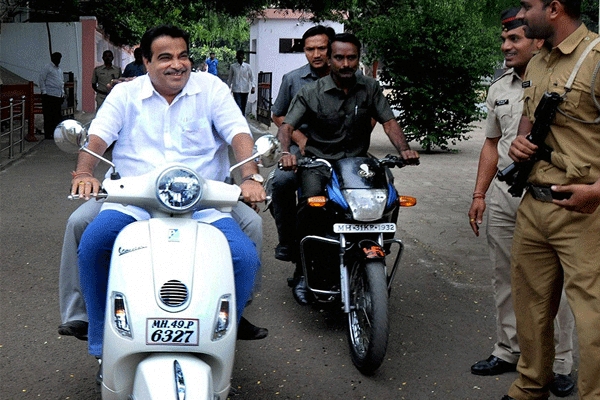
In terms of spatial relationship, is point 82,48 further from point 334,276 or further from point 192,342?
point 192,342

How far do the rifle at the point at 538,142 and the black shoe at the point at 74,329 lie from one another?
2.10 m

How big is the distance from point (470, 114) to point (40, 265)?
10.4 meters

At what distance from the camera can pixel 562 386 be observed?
4.68 metres

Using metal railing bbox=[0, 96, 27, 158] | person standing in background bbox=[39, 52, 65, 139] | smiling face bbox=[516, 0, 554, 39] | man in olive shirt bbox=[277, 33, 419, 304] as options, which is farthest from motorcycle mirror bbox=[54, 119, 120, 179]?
person standing in background bbox=[39, 52, 65, 139]

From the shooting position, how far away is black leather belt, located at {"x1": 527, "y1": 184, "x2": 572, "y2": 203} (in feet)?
12.3

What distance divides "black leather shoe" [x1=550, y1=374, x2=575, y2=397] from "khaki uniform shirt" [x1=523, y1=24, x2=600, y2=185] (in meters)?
1.34

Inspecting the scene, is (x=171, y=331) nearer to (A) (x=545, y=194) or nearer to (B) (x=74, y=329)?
(B) (x=74, y=329)

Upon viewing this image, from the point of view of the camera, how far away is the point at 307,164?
529 centimetres

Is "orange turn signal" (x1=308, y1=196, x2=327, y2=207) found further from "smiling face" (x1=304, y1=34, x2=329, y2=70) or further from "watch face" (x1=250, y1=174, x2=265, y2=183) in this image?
"smiling face" (x1=304, y1=34, x2=329, y2=70)

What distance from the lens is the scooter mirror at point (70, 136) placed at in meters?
3.67

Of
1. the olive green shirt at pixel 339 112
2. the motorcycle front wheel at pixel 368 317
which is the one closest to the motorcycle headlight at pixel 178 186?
the motorcycle front wheel at pixel 368 317

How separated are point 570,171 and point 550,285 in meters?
0.59

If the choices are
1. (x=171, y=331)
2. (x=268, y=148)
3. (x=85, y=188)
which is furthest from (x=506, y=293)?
(x=85, y=188)

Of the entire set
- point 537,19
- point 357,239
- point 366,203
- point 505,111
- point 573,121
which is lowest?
point 357,239
